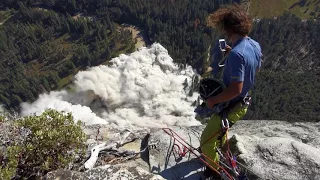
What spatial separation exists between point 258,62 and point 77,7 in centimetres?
17094

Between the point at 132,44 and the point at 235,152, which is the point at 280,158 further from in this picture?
the point at 132,44

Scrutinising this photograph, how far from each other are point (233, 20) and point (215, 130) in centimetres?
300

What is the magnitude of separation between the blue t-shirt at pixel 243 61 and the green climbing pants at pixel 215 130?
103 cm

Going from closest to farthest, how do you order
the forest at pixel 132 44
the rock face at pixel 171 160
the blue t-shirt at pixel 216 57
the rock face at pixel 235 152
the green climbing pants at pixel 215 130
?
the rock face at pixel 235 152 → the green climbing pants at pixel 215 130 → the blue t-shirt at pixel 216 57 → the rock face at pixel 171 160 → the forest at pixel 132 44

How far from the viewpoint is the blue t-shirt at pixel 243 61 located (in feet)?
19.6

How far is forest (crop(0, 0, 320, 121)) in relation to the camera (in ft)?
360

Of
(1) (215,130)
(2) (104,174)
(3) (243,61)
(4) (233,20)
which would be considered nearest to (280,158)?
(1) (215,130)

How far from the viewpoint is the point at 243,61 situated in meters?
5.98

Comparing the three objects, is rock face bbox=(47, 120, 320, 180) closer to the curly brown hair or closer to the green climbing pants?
the green climbing pants

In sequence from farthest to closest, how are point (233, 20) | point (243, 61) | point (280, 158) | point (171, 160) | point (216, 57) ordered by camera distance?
point (171, 160), point (216, 57), point (280, 158), point (233, 20), point (243, 61)

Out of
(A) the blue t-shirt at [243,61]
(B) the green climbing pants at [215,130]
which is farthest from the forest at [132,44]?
(A) the blue t-shirt at [243,61]

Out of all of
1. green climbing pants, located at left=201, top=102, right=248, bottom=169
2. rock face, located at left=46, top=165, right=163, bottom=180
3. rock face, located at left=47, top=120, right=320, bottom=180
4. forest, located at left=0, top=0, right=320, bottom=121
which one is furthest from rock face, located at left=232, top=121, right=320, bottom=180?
forest, located at left=0, top=0, right=320, bottom=121

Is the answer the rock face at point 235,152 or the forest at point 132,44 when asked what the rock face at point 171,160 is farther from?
the forest at point 132,44

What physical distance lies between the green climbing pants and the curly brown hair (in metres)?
2.02
